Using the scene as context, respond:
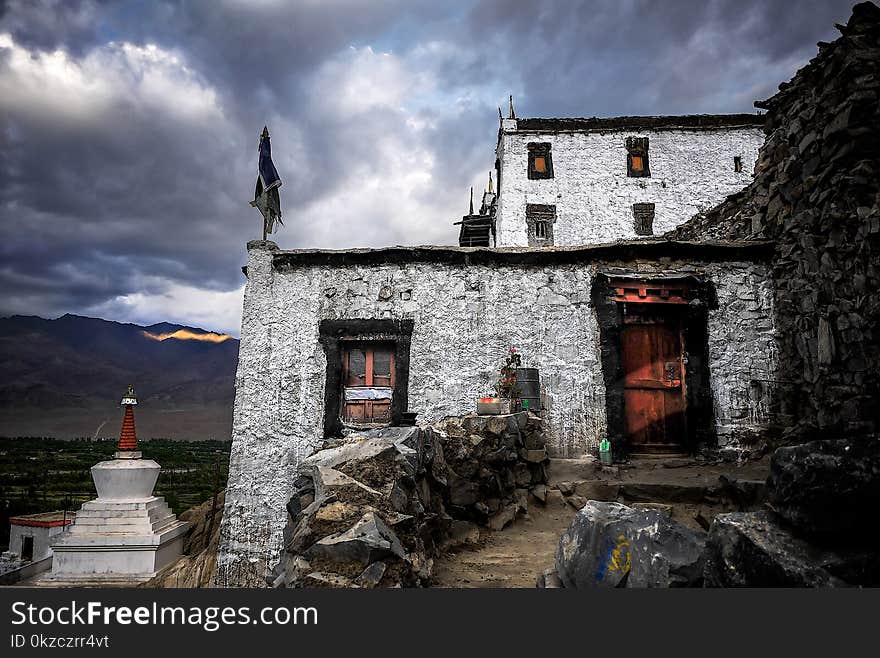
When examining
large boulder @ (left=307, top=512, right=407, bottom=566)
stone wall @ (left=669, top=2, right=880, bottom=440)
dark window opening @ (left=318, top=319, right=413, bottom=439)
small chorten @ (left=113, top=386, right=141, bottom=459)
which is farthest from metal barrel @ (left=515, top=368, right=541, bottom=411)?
small chorten @ (left=113, top=386, right=141, bottom=459)

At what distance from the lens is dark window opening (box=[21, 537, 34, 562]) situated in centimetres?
1125

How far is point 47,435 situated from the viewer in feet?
57.9

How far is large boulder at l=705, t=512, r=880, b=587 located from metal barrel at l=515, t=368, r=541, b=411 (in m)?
5.54

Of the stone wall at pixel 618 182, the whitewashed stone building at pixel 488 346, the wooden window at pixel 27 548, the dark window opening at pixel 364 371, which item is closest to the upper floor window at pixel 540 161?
the stone wall at pixel 618 182

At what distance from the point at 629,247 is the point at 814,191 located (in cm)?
256

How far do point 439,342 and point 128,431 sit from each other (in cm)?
576

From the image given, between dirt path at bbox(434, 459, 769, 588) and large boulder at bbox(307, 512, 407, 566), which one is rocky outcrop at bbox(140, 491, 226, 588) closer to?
dirt path at bbox(434, 459, 769, 588)

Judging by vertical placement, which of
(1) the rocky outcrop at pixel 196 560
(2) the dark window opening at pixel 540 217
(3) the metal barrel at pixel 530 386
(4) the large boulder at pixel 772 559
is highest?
(2) the dark window opening at pixel 540 217

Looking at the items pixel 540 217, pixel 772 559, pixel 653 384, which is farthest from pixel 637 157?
pixel 772 559

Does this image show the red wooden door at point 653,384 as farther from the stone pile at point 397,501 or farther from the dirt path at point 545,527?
the stone pile at point 397,501

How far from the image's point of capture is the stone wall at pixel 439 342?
27.1 feet

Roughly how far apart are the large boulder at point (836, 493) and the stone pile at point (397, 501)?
2.04m

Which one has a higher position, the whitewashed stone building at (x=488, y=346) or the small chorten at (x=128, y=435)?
the whitewashed stone building at (x=488, y=346)

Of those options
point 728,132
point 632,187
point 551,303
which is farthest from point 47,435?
point 728,132
